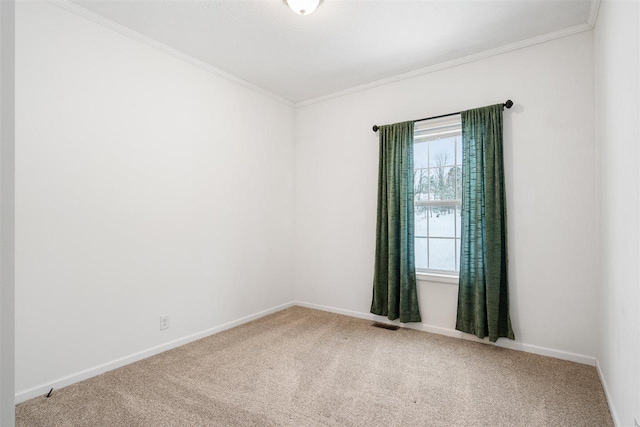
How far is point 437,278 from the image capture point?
128 inches

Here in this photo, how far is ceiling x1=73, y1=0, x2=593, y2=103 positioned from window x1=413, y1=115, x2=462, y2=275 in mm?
684

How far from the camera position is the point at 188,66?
3.09m

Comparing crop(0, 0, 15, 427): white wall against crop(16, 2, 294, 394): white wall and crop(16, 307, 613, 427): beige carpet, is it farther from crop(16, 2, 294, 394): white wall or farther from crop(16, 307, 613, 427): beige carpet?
crop(16, 2, 294, 394): white wall

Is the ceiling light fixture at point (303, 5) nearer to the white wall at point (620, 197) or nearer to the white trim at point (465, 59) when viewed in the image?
the white trim at point (465, 59)

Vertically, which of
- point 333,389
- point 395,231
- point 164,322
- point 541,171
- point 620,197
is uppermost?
point 541,171

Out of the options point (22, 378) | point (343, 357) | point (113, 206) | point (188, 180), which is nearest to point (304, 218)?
point (188, 180)

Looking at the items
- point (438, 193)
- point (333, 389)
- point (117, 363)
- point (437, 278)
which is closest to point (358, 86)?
point (438, 193)

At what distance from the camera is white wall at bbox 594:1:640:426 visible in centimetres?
150

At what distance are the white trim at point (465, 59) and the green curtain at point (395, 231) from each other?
0.53 metres

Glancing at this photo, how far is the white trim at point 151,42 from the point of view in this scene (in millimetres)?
2316

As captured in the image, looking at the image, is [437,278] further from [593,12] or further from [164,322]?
[164,322]

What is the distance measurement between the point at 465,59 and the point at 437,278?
208cm

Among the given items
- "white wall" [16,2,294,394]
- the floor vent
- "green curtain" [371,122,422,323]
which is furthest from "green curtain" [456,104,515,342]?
"white wall" [16,2,294,394]

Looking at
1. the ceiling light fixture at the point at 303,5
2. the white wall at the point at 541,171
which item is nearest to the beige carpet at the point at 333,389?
the white wall at the point at 541,171
